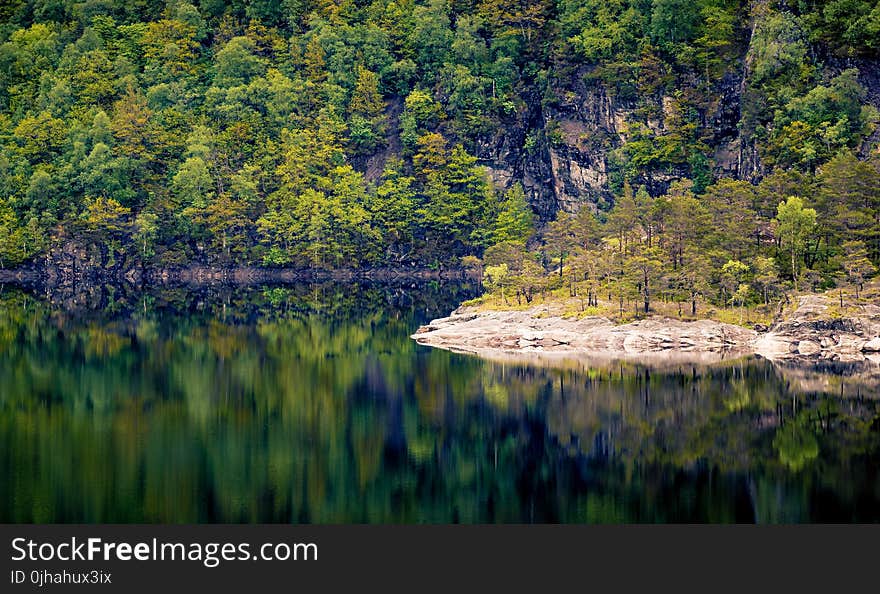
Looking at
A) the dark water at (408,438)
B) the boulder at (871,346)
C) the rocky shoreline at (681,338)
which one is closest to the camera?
the dark water at (408,438)

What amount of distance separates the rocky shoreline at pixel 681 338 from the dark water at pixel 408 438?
3901 millimetres

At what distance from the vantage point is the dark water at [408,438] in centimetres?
2822

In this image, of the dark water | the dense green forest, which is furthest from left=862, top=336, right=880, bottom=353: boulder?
the dense green forest

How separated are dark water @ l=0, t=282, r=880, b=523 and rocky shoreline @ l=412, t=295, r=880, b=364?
3901 millimetres

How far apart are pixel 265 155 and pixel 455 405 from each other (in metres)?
80.7

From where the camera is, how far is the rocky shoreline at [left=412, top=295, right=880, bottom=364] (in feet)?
175

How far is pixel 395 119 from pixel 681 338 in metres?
74.2

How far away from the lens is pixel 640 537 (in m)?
25.7

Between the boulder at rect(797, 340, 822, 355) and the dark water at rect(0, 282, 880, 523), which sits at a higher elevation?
the dark water at rect(0, 282, 880, 523)

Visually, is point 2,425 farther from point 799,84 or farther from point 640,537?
point 799,84

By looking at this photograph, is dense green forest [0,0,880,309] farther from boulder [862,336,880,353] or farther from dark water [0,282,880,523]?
dark water [0,282,880,523]

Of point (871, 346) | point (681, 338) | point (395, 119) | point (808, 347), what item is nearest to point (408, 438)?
point (681, 338)

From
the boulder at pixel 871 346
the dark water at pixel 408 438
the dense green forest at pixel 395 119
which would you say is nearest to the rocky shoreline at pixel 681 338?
the boulder at pixel 871 346

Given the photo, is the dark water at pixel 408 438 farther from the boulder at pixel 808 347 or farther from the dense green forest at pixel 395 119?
the dense green forest at pixel 395 119
